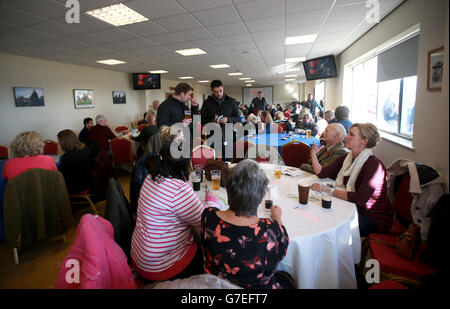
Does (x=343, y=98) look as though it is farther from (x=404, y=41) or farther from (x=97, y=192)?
(x=97, y=192)

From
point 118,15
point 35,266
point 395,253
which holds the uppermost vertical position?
point 118,15

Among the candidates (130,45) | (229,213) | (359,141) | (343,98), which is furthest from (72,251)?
(343,98)

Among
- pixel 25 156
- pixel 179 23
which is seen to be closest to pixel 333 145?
pixel 179 23

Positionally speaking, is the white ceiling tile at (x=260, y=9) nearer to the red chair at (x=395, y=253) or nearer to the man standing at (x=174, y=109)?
the man standing at (x=174, y=109)

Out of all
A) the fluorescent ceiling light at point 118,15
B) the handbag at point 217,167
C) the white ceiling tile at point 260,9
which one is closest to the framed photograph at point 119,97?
the fluorescent ceiling light at point 118,15

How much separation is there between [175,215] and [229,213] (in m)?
0.39

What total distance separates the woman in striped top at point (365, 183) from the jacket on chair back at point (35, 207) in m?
2.55

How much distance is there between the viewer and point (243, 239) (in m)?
0.99

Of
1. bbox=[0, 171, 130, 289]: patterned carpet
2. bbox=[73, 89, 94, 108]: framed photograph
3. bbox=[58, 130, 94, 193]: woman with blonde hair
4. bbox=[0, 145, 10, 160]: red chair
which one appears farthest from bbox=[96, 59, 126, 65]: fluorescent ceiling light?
bbox=[0, 171, 130, 289]: patterned carpet

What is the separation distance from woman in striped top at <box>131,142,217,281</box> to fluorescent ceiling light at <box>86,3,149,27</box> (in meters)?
2.92

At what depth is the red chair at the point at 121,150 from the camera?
487 centimetres

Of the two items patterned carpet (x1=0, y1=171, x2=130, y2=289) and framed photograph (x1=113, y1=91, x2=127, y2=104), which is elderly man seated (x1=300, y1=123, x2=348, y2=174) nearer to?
patterned carpet (x1=0, y1=171, x2=130, y2=289)

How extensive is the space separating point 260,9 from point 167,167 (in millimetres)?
3161

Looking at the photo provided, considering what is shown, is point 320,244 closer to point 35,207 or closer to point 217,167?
point 217,167
